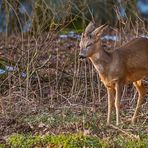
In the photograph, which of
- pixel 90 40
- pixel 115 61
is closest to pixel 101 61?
pixel 115 61

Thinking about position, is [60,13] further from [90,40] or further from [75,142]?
[75,142]

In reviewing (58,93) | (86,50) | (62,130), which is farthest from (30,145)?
(58,93)

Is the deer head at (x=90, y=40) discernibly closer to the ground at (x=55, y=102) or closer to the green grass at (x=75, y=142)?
the ground at (x=55, y=102)

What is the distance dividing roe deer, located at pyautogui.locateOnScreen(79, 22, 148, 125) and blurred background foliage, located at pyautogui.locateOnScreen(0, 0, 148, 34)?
1.67 metres

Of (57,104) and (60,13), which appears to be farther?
(60,13)

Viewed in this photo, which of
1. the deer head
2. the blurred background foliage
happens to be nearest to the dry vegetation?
the blurred background foliage

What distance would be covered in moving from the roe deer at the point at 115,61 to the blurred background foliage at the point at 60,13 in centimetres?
167

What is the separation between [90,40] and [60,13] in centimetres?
285

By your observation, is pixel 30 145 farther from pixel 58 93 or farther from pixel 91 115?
pixel 58 93

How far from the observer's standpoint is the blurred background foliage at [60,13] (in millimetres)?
13688

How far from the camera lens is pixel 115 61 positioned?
11.0 metres

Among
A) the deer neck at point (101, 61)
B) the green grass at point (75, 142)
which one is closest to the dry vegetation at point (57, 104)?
the green grass at point (75, 142)

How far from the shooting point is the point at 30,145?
30.3ft

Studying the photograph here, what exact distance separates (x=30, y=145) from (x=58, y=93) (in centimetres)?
332
